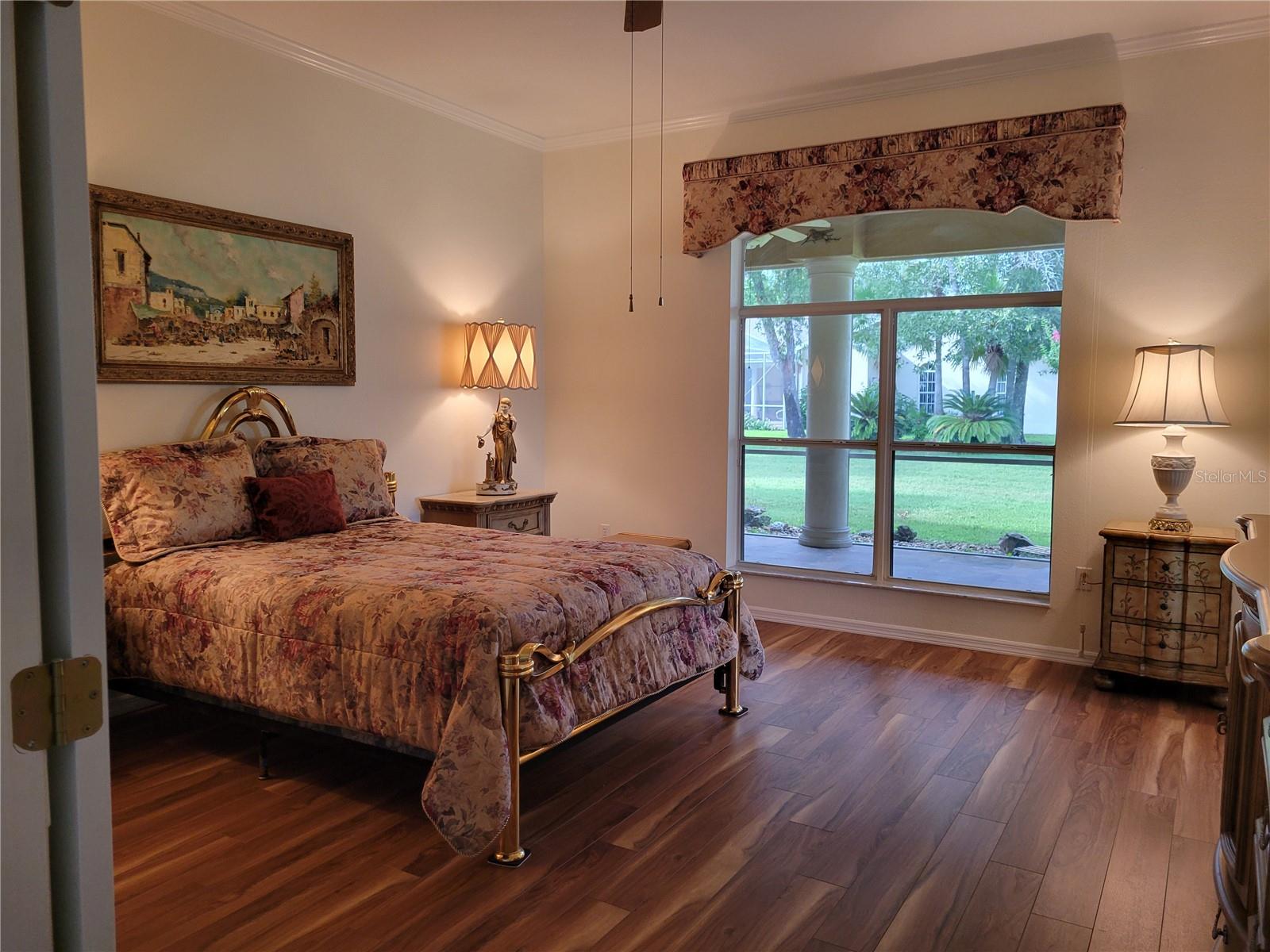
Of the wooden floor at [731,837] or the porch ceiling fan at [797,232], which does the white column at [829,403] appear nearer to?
the porch ceiling fan at [797,232]

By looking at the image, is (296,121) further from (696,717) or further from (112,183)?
(696,717)

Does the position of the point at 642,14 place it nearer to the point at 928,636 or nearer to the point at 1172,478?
the point at 1172,478

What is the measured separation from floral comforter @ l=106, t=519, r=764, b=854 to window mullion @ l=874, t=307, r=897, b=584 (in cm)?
177

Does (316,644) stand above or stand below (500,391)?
below

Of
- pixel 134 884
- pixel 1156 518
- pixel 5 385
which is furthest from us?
pixel 1156 518

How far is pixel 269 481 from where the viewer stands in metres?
3.92

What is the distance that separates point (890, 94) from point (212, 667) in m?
4.23

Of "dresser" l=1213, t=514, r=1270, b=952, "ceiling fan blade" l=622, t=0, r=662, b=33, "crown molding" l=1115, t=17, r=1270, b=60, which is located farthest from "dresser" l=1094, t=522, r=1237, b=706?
"ceiling fan blade" l=622, t=0, r=662, b=33

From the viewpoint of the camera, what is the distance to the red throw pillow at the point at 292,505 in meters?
3.85

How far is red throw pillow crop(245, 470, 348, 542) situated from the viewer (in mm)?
3852

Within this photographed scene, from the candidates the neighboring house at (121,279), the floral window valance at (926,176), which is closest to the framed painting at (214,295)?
the neighboring house at (121,279)

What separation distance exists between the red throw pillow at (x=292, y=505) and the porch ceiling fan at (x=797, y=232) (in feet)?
9.37

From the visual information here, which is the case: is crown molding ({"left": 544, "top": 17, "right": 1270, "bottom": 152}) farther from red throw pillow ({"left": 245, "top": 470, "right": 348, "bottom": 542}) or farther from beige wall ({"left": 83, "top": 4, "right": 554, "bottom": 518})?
red throw pillow ({"left": 245, "top": 470, "right": 348, "bottom": 542})

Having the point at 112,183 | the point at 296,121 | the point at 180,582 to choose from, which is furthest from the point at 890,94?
the point at 180,582
